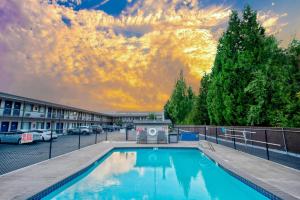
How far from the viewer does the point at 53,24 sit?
20.5m

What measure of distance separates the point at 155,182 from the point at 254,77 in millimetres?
14559

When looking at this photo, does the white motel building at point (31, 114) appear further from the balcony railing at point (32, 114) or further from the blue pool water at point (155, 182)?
the blue pool water at point (155, 182)

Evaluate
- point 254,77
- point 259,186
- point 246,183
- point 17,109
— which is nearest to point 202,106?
point 254,77

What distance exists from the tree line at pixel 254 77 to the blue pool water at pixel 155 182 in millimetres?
8249

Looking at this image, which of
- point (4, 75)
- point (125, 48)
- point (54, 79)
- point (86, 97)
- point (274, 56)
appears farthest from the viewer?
point (86, 97)

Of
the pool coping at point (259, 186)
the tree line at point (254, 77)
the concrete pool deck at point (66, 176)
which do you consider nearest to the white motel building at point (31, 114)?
the concrete pool deck at point (66, 176)

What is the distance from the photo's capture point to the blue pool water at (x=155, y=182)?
673 centimetres

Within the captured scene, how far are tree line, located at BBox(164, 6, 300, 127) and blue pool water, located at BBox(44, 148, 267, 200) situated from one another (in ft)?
27.1

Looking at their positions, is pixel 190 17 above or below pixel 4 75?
above

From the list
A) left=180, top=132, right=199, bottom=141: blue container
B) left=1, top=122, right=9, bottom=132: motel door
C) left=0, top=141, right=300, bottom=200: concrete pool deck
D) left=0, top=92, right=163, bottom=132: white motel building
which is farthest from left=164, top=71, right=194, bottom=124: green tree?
left=0, top=141, right=300, bottom=200: concrete pool deck

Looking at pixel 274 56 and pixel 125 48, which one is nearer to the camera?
pixel 274 56

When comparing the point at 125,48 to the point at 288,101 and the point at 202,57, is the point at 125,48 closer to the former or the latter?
the point at 202,57

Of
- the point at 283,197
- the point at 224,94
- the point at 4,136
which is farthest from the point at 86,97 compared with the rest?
the point at 283,197

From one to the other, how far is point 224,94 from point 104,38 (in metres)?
16.7
